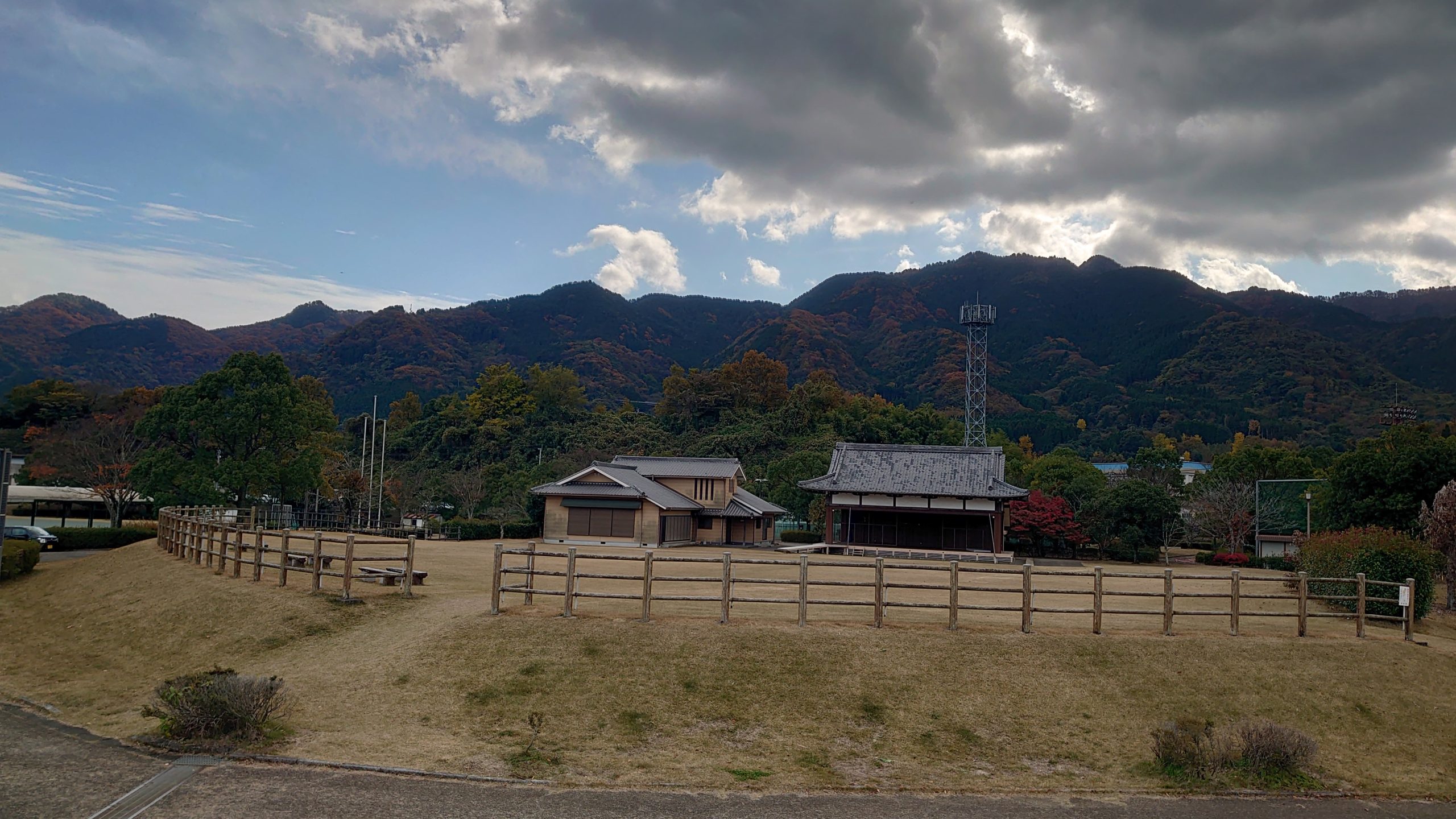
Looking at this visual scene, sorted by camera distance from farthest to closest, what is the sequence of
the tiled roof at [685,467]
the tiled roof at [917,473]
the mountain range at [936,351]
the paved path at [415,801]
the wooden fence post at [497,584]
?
the mountain range at [936,351] < the tiled roof at [685,467] < the tiled roof at [917,473] < the wooden fence post at [497,584] < the paved path at [415,801]

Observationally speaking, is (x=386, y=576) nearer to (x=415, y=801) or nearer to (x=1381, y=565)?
(x=415, y=801)

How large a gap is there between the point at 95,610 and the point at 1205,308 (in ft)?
621

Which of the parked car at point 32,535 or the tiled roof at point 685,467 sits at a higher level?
the tiled roof at point 685,467

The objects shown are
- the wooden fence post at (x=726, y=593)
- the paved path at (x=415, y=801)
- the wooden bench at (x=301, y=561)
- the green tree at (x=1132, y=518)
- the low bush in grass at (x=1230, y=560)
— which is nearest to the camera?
the paved path at (x=415, y=801)

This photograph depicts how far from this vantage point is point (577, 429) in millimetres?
76438

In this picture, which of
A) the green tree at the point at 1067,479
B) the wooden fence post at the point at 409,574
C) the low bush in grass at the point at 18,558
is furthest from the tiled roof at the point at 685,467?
the wooden fence post at the point at 409,574

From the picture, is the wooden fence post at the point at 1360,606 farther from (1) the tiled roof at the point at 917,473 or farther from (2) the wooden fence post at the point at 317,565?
(1) the tiled roof at the point at 917,473

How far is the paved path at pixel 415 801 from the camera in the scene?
8.12m

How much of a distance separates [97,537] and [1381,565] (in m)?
39.2

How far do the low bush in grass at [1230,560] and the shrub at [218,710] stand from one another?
43.1 m

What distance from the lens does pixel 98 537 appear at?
101 feet

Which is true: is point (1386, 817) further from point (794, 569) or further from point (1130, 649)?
point (794, 569)

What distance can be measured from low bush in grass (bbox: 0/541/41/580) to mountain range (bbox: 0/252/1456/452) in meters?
101

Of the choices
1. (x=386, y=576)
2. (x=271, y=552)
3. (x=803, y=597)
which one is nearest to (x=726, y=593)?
(x=803, y=597)
